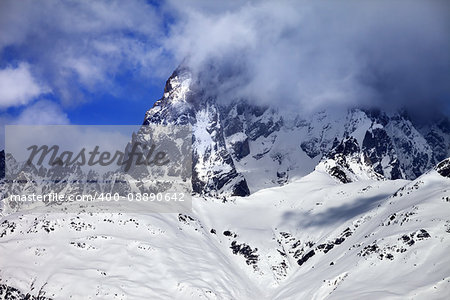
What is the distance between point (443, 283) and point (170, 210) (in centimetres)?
6418

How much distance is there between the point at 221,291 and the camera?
313 feet

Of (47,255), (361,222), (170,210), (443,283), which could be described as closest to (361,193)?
(361,222)

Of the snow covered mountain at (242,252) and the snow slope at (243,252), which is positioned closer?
the snow covered mountain at (242,252)

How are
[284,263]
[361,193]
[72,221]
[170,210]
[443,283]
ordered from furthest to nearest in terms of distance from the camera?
[361,193], [170,210], [284,263], [72,221], [443,283]

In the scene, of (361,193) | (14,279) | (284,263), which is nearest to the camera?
(14,279)

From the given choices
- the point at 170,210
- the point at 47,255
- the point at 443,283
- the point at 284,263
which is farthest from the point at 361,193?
the point at 47,255

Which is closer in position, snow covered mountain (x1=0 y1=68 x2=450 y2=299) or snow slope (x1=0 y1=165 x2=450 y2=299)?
snow covered mountain (x1=0 y1=68 x2=450 y2=299)

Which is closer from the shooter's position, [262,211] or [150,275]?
[150,275]

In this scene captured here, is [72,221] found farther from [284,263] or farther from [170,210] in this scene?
[284,263]

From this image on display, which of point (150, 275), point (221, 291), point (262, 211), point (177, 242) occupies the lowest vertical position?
point (221, 291)

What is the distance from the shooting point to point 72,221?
103 metres

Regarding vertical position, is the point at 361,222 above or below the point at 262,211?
below

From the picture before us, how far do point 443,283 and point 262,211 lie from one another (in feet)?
235

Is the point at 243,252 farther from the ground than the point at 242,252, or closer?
closer
